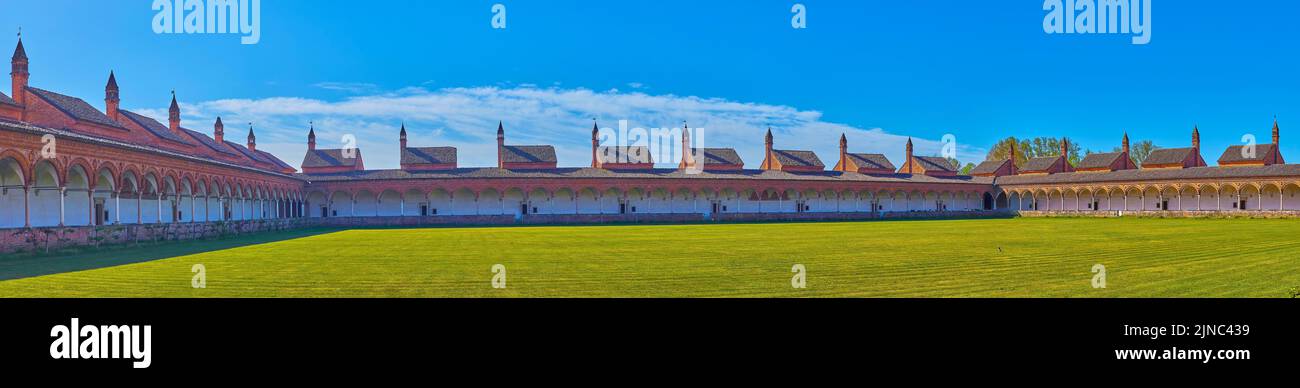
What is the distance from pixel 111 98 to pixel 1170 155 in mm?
80233

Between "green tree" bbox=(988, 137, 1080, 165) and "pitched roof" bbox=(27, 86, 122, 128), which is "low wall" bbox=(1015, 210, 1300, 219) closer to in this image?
"green tree" bbox=(988, 137, 1080, 165)

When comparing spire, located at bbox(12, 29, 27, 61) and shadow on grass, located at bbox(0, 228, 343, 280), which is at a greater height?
spire, located at bbox(12, 29, 27, 61)

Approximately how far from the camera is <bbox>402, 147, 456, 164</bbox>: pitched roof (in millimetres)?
58062

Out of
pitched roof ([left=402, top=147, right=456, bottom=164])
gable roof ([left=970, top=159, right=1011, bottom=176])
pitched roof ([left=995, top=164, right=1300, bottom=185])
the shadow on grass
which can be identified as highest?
pitched roof ([left=402, top=147, right=456, bottom=164])

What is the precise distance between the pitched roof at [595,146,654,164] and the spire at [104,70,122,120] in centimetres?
3352

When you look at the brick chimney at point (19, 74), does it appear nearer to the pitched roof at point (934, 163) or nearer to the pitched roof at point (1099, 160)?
the pitched roof at point (934, 163)

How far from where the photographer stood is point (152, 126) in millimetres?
39312

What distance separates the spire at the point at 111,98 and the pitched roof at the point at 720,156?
4192cm

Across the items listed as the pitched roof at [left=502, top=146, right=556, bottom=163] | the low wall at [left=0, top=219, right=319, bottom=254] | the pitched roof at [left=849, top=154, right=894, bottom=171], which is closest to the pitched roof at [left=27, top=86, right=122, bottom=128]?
the low wall at [left=0, top=219, right=319, bottom=254]

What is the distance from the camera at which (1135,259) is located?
14930 mm

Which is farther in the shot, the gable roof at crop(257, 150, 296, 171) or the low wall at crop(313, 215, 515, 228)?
the gable roof at crop(257, 150, 296, 171)

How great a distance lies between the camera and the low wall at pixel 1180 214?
157 ft
